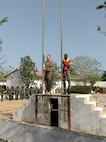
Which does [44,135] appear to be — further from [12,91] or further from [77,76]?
[77,76]

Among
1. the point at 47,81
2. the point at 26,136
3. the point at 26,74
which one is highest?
the point at 26,74

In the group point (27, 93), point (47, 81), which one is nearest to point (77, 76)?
point (27, 93)

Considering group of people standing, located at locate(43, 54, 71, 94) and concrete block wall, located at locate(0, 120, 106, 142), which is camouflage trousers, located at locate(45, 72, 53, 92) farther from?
concrete block wall, located at locate(0, 120, 106, 142)

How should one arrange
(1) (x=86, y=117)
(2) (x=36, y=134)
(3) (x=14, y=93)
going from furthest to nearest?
1. (3) (x=14, y=93)
2. (1) (x=86, y=117)
3. (2) (x=36, y=134)

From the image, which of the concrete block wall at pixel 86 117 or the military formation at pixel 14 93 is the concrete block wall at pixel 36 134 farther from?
the military formation at pixel 14 93

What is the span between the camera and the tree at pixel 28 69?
171 ft

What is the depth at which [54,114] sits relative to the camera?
12.3m

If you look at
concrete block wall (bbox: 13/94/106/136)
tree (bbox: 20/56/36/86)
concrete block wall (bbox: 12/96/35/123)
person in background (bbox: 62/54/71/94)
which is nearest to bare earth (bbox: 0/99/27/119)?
concrete block wall (bbox: 12/96/35/123)

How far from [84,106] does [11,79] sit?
4999 cm

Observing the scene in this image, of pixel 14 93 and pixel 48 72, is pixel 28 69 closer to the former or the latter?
pixel 14 93

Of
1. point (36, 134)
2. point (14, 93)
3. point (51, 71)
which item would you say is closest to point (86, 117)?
point (36, 134)

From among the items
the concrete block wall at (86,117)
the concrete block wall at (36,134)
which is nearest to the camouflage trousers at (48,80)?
the concrete block wall at (86,117)

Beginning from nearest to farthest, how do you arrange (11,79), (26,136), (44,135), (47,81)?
(44,135)
(26,136)
(47,81)
(11,79)

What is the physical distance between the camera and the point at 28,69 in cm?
5244
